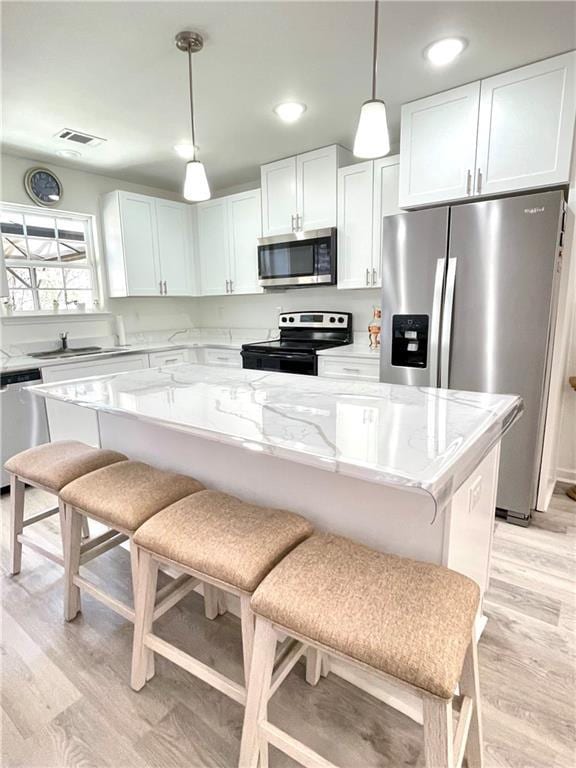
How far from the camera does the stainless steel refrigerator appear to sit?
7.07 ft

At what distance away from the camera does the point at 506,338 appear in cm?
228

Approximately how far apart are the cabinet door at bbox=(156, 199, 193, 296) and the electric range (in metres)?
1.12

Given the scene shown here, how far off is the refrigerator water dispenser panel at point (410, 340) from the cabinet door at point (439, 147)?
0.77 m

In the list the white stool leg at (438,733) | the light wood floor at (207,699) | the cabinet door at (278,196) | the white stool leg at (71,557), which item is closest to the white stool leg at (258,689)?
the light wood floor at (207,699)

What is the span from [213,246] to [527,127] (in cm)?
290

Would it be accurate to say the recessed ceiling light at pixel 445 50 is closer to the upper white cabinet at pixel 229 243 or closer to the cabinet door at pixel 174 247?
the upper white cabinet at pixel 229 243

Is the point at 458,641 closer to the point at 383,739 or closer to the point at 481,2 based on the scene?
the point at 383,739

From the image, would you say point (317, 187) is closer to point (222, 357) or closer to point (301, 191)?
point (301, 191)

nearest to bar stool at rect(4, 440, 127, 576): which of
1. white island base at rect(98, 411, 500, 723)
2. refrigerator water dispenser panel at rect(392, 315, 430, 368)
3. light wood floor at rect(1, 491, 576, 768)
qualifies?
light wood floor at rect(1, 491, 576, 768)

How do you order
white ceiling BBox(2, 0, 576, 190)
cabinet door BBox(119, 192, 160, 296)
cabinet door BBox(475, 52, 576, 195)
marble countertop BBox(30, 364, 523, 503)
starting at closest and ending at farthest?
marble countertop BBox(30, 364, 523, 503)
white ceiling BBox(2, 0, 576, 190)
cabinet door BBox(475, 52, 576, 195)
cabinet door BBox(119, 192, 160, 296)

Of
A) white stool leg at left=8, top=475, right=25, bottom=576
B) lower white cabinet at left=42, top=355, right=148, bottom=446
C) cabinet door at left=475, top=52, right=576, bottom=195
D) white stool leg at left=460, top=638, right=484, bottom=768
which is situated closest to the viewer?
white stool leg at left=460, top=638, right=484, bottom=768

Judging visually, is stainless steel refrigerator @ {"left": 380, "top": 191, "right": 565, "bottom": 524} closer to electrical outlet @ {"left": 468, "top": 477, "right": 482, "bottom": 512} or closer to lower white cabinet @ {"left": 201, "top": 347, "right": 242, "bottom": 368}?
electrical outlet @ {"left": 468, "top": 477, "right": 482, "bottom": 512}

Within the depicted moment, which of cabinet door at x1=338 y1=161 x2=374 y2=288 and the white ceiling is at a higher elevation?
the white ceiling

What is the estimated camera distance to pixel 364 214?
126 inches
